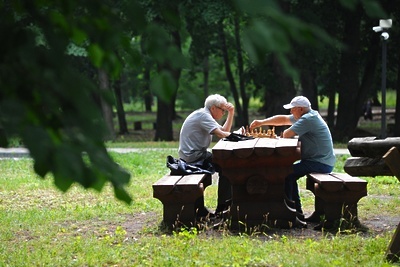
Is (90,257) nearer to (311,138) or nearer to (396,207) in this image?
(311,138)

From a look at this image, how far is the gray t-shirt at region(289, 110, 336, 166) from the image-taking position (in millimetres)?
9867

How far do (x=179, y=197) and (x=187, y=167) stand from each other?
42.8 inches

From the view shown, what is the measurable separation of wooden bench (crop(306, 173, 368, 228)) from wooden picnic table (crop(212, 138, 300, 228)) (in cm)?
38

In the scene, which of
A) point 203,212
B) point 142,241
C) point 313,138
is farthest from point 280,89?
point 142,241

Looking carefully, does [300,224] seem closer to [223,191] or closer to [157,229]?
[223,191]

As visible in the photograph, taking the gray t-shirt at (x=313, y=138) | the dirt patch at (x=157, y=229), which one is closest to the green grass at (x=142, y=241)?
the dirt patch at (x=157, y=229)

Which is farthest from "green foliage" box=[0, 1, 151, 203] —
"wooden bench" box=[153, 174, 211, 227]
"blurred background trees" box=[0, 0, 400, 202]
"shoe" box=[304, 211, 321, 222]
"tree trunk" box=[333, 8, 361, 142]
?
"tree trunk" box=[333, 8, 361, 142]

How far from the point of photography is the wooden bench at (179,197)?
29.4 feet

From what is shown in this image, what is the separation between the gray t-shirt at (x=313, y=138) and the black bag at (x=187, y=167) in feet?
3.96

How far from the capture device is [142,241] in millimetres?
8500

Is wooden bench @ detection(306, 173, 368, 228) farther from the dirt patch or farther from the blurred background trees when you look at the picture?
the blurred background trees

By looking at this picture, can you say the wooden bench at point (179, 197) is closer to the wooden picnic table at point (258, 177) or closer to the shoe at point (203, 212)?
the wooden picnic table at point (258, 177)

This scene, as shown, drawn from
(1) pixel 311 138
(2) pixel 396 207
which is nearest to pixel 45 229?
(1) pixel 311 138

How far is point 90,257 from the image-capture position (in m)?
7.64
